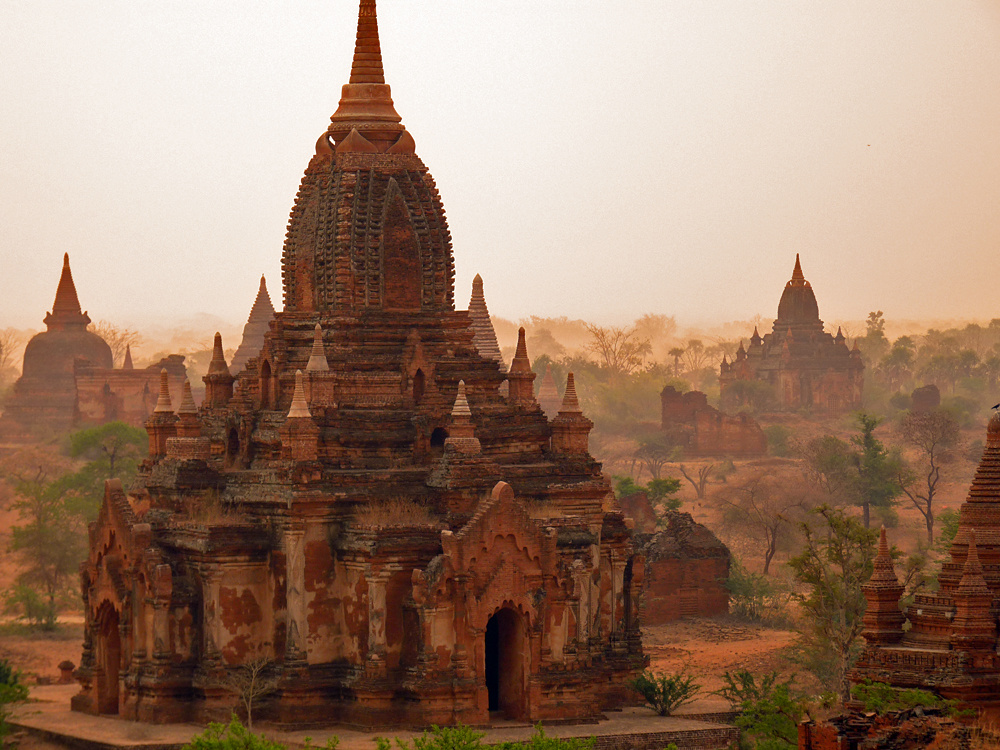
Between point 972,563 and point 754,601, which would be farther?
point 754,601

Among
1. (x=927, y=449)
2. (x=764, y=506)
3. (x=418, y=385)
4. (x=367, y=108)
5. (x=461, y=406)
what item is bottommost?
(x=764, y=506)

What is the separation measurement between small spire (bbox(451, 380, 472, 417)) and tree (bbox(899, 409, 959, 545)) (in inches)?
1259

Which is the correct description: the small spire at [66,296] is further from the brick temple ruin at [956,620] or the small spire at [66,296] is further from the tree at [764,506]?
the brick temple ruin at [956,620]

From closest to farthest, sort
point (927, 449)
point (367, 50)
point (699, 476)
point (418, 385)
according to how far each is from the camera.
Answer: point (418, 385)
point (367, 50)
point (927, 449)
point (699, 476)

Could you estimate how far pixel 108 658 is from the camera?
34562 millimetres

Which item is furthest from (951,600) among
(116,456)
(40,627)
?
(116,456)

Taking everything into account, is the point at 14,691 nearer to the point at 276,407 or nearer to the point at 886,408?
the point at 276,407

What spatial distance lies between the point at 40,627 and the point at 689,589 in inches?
533

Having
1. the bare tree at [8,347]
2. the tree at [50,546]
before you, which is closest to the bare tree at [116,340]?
the bare tree at [8,347]

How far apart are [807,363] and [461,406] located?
62.6 metres

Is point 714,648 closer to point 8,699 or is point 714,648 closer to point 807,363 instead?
point 8,699

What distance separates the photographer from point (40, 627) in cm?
4712

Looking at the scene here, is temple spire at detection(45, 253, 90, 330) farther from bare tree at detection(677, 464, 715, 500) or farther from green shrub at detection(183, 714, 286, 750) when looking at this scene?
green shrub at detection(183, 714, 286, 750)

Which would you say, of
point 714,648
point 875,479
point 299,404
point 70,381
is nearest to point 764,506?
point 875,479
